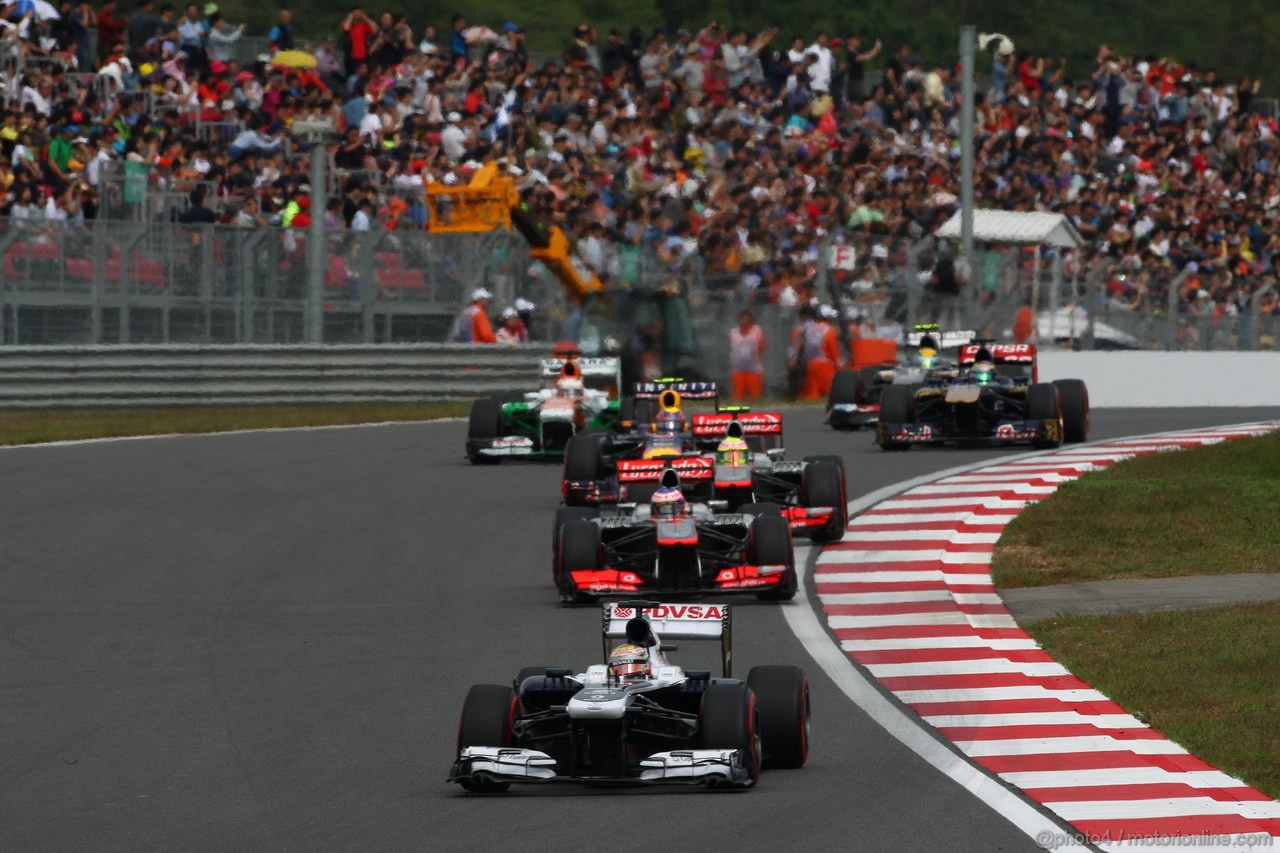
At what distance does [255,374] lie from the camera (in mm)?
26688

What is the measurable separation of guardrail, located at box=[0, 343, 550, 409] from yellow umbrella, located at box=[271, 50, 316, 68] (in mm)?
6596

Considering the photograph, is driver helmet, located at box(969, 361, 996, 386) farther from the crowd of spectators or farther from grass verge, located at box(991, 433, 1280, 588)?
the crowd of spectators

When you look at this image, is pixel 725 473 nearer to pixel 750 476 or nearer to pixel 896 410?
pixel 750 476

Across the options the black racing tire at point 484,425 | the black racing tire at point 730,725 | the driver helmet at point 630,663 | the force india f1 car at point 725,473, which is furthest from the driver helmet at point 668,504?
the black racing tire at point 484,425

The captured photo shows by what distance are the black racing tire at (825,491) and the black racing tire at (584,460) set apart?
2681 millimetres

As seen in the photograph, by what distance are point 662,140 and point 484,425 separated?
12.9 m

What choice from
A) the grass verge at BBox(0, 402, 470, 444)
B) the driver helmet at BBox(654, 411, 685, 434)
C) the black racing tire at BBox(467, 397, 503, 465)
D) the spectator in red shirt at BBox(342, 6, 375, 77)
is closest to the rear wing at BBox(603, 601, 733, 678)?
the driver helmet at BBox(654, 411, 685, 434)

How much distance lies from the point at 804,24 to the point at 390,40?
832 inches

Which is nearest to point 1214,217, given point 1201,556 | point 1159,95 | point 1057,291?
point 1159,95

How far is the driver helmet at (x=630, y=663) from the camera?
28.3ft

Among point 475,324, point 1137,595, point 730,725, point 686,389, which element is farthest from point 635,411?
point 730,725

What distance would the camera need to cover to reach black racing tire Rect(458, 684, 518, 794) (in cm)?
842

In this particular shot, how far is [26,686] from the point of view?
10.8m

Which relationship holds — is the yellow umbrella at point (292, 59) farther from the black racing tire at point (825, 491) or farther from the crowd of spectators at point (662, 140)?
the black racing tire at point (825, 491)
